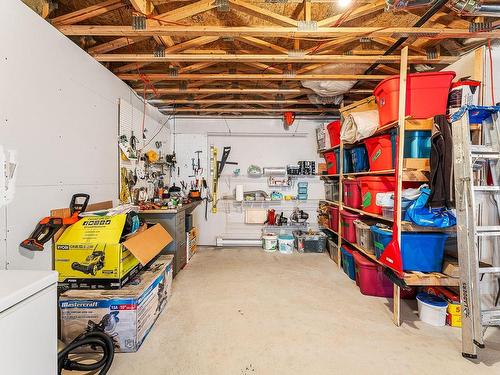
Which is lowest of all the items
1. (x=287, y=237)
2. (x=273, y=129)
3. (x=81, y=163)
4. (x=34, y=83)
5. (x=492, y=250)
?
(x=287, y=237)

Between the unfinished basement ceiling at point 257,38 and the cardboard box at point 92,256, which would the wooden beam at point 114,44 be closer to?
the unfinished basement ceiling at point 257,38

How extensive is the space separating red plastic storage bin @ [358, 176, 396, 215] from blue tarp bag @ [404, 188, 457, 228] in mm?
296

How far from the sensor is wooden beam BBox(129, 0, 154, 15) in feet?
6.00

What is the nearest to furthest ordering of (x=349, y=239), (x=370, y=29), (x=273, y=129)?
(x=370, y=29), (x=349, y=239), (x=273, y=129)

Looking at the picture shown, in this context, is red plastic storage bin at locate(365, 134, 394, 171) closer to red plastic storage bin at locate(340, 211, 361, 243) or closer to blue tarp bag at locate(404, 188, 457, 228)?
blue tarp bag at locate(404, 188, 457, 228)

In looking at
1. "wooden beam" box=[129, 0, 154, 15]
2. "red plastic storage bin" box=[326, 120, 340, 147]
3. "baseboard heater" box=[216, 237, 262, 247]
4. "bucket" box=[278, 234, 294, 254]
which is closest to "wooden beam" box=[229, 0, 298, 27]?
"wooden beam" box=[129, 0, 154, 15]

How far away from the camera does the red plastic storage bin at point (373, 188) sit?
8.12ft

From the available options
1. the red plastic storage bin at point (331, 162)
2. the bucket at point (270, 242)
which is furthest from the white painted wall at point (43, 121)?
the red plastic storage bin at point (331, 162)

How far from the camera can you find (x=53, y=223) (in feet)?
5.83

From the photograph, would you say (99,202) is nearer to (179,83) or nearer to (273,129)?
(179,83)

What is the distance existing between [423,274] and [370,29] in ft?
7.23

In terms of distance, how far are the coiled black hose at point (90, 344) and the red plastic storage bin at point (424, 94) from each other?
3.06 m

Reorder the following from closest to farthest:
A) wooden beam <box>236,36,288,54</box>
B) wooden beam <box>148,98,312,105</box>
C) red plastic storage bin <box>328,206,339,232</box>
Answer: wooden beam <box>236,36,288,54</box> < wooden beam <box>148,98,312,105</box> < red plastic storage bin <box>328,206,339,232</box>

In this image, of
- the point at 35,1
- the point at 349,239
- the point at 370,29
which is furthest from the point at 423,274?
the point at 35,1
